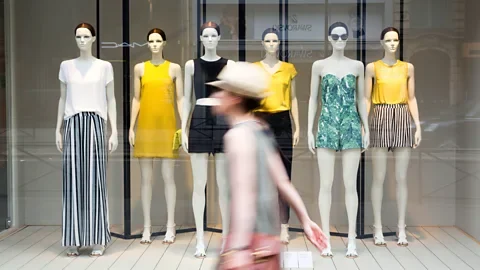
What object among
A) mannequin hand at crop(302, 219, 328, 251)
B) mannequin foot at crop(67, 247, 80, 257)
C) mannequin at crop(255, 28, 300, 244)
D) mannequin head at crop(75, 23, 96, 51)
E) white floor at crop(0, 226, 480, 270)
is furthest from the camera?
mannequin at crop(255, 28, 300, 244)

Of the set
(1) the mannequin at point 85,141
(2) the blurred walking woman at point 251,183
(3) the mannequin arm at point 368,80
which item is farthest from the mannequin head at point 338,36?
(2) the blurred walking woman at point 251,183

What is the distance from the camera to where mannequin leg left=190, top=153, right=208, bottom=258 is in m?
4.76

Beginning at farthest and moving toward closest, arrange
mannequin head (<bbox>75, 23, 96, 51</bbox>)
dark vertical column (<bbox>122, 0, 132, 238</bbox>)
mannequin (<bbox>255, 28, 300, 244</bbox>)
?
dark vertical column (<bbox>122, 0, 132, 238</bbox>), mannequin (<bbox>255, 28, 300, 244</bbox>), mannequin head (<bbox>75, 23, 96, 51</bbox>)

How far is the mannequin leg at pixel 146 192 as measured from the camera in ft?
16.8

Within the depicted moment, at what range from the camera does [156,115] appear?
5.04 meters

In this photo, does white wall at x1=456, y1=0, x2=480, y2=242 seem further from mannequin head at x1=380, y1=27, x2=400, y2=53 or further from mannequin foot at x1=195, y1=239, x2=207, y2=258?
mannequin foot at x1=195, y1=239, x2=207, y2=258

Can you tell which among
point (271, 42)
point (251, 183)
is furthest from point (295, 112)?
point (251, 183)

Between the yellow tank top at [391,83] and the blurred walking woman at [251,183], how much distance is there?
9.14ft

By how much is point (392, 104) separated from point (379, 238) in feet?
3.08

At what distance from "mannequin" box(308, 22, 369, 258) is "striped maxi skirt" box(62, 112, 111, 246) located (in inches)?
55.6

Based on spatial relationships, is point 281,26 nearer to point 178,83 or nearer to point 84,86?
point 178,83

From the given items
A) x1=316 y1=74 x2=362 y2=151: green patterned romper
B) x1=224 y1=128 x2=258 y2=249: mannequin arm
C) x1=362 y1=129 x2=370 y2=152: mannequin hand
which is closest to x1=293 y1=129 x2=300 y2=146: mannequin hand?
x1=316 y1=74 x2=362 y2=151: green patterned romper

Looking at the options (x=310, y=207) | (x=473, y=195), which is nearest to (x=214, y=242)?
(x=310, y=207)

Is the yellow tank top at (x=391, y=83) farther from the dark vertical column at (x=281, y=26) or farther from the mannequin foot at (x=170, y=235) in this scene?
the mannequin foot at (x=170, y=235)
